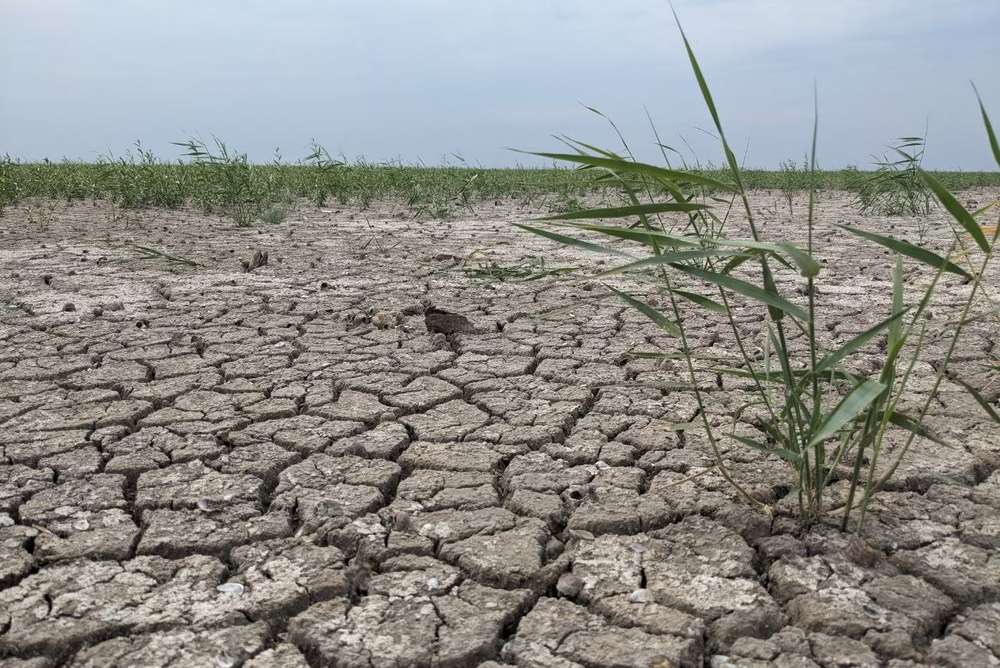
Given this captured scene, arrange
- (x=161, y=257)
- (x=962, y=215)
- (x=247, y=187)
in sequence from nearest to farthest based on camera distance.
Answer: (x=962, y=215) < (x=161, y=257) < (x=247, y=187)

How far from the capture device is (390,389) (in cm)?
281

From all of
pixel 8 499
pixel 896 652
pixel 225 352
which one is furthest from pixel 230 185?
pixel 896 652

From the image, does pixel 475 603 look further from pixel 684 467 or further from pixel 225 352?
pixel 225 352

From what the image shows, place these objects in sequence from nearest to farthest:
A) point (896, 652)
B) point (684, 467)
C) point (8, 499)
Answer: point (896, 652) < point (8, 499) < point (684, 467)

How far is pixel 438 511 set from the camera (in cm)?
199

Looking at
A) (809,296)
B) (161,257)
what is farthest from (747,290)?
(161,257)

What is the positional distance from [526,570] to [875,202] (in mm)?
7567

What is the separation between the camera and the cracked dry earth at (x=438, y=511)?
5.05 feet

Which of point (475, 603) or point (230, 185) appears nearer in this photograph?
point (475, 603)

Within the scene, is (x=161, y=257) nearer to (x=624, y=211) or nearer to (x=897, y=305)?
(x=624, y=211)

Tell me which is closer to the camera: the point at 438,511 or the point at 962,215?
the point at 962,215

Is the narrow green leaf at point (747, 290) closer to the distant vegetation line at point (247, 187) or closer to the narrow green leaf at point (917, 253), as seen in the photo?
the narrow green leaf at point (917, 253)

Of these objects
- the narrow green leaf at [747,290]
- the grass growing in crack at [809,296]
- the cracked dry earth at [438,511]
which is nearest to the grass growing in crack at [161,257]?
the cracked dry earth at [438,511]

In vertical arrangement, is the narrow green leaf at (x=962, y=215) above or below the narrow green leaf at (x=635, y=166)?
below
